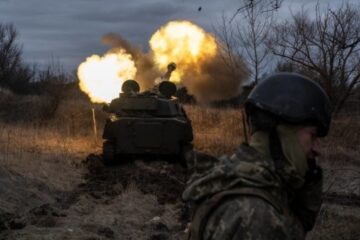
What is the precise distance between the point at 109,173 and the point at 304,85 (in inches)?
563

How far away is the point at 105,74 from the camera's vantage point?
24.9 meters

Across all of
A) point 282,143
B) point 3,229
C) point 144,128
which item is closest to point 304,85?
point 282,143

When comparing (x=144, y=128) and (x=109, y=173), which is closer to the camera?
(x=109, y=173)

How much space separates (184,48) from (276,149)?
2323cm

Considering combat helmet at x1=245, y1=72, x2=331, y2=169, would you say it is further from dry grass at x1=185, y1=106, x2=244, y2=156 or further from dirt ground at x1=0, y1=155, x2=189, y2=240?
dry grass at x1=185, y1=106, x2=244, y2=156

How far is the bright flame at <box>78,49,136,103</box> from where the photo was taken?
80.0ft

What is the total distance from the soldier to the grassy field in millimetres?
6306

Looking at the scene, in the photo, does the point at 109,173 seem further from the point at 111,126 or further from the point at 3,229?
the point at 3,229

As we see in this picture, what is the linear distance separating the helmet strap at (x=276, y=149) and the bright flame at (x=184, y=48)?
2277 cm

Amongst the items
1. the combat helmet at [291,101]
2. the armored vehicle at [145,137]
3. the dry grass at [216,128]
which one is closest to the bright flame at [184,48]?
the dry grass at [216,128]

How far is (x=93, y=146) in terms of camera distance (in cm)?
2295

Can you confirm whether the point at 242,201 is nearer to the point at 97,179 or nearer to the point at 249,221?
the point at 249,221

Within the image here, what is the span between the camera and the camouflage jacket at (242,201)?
1.89 m

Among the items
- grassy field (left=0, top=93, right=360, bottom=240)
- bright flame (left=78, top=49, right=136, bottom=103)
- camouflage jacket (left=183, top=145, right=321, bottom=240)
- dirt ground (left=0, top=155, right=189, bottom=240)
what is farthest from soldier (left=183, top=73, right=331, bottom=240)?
bright flame (left=78, top=49, right=136, bottom=103)
